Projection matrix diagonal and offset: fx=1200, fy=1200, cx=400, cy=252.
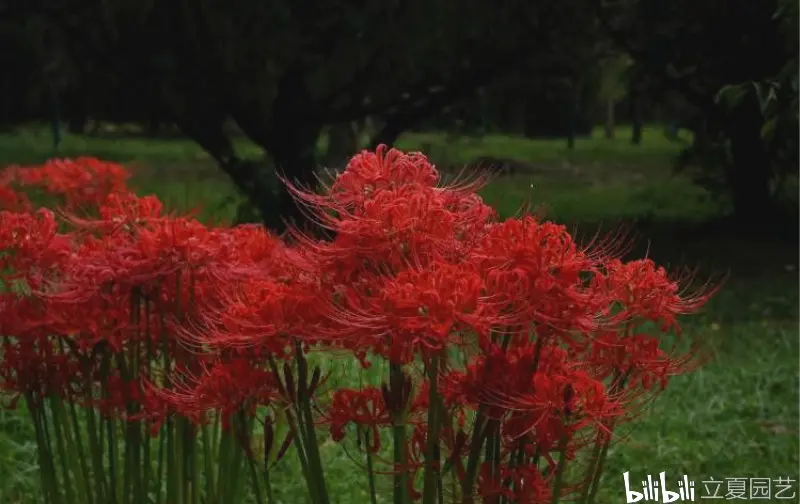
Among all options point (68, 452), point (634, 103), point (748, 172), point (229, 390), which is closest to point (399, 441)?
point (229, 390)

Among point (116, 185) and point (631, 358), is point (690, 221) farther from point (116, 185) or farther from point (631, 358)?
point (631, 358)

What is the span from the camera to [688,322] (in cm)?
591

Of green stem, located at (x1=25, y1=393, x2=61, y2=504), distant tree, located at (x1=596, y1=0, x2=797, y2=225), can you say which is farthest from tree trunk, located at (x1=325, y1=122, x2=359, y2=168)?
green stem, located at (x1=25, y1=393, x2=61, y2=504)

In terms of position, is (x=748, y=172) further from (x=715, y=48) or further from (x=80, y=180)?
(x=80, y=180)

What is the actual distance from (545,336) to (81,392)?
0.96m

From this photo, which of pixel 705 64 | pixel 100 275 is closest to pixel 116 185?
pixel 100 275

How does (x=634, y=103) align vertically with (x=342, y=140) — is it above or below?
above

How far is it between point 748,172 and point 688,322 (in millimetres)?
3646

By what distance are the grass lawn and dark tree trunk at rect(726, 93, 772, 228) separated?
372mm

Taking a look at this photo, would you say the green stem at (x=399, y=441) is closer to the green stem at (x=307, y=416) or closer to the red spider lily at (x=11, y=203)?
the green stem at (x=307, y=416)

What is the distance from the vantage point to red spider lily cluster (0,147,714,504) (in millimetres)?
1608

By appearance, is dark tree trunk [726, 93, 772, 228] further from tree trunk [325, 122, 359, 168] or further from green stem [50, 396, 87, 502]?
green stem [50, 396, 87, 502]

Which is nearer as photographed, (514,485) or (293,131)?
(514,485)

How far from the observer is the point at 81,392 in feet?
7.18
